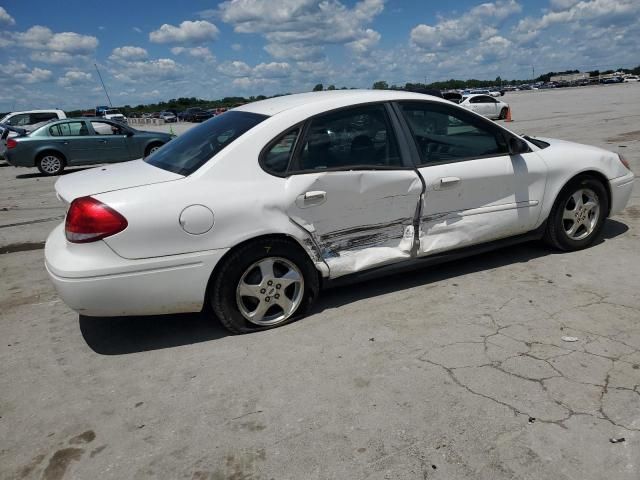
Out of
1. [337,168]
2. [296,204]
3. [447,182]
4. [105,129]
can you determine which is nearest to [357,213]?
[337,168]

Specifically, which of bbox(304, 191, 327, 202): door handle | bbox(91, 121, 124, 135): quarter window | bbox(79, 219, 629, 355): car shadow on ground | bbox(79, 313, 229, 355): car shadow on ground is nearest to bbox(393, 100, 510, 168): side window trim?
bbox(304, 191, 327, 202): door handle

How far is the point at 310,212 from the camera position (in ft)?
12.1

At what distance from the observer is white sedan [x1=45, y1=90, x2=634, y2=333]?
3.29 metres

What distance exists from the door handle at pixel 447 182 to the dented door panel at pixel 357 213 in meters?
0.20

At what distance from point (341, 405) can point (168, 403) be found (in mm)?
967

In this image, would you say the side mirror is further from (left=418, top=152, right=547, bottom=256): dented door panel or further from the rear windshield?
the rear windshield

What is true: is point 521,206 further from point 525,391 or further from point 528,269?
point 525,391

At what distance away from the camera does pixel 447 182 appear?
4121mm


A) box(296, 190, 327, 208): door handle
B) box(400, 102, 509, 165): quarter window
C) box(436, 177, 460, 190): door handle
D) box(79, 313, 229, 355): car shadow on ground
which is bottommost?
box(79, 313, 229, 355): car shadow on ground

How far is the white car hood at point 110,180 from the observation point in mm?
3412

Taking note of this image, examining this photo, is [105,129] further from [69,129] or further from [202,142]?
[202,142]

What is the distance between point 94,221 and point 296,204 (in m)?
1.28

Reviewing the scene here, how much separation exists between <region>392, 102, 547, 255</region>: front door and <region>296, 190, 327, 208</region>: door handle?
33.7 inches

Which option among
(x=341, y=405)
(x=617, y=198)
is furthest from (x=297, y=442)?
(x=617, y=198)
